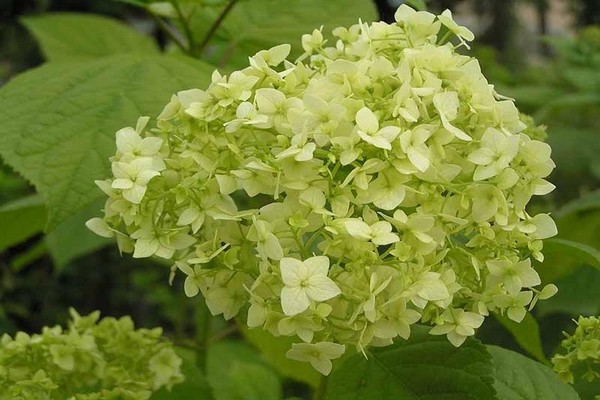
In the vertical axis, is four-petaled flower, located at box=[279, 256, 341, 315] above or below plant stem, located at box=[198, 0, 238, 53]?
above

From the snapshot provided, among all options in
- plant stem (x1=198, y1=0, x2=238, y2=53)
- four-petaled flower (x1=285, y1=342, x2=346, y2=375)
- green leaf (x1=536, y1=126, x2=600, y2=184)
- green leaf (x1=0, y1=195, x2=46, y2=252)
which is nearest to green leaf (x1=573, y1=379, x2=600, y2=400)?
four-petaled flower (x1=285, y1=342, x2=346, y2=375)

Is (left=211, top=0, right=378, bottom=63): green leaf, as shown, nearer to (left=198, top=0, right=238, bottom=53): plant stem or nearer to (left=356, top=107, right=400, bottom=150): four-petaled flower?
(left=198, top=0, right=238, bottom=53): plant stem

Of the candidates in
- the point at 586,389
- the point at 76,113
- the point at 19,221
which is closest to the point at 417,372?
the point at 586,389

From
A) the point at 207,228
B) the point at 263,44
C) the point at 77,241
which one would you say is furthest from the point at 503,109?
the point at 77,241

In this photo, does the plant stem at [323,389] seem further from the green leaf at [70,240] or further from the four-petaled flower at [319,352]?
the green leaf at [70,240]

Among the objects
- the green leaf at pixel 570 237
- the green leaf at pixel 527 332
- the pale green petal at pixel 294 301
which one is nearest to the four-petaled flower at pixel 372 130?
the pale green petal at pixel 294 301

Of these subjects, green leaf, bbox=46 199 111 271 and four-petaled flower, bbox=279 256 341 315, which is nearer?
four-petaled flower, bbox=279 256 341 315

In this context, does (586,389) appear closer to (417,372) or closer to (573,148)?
(417,372)
